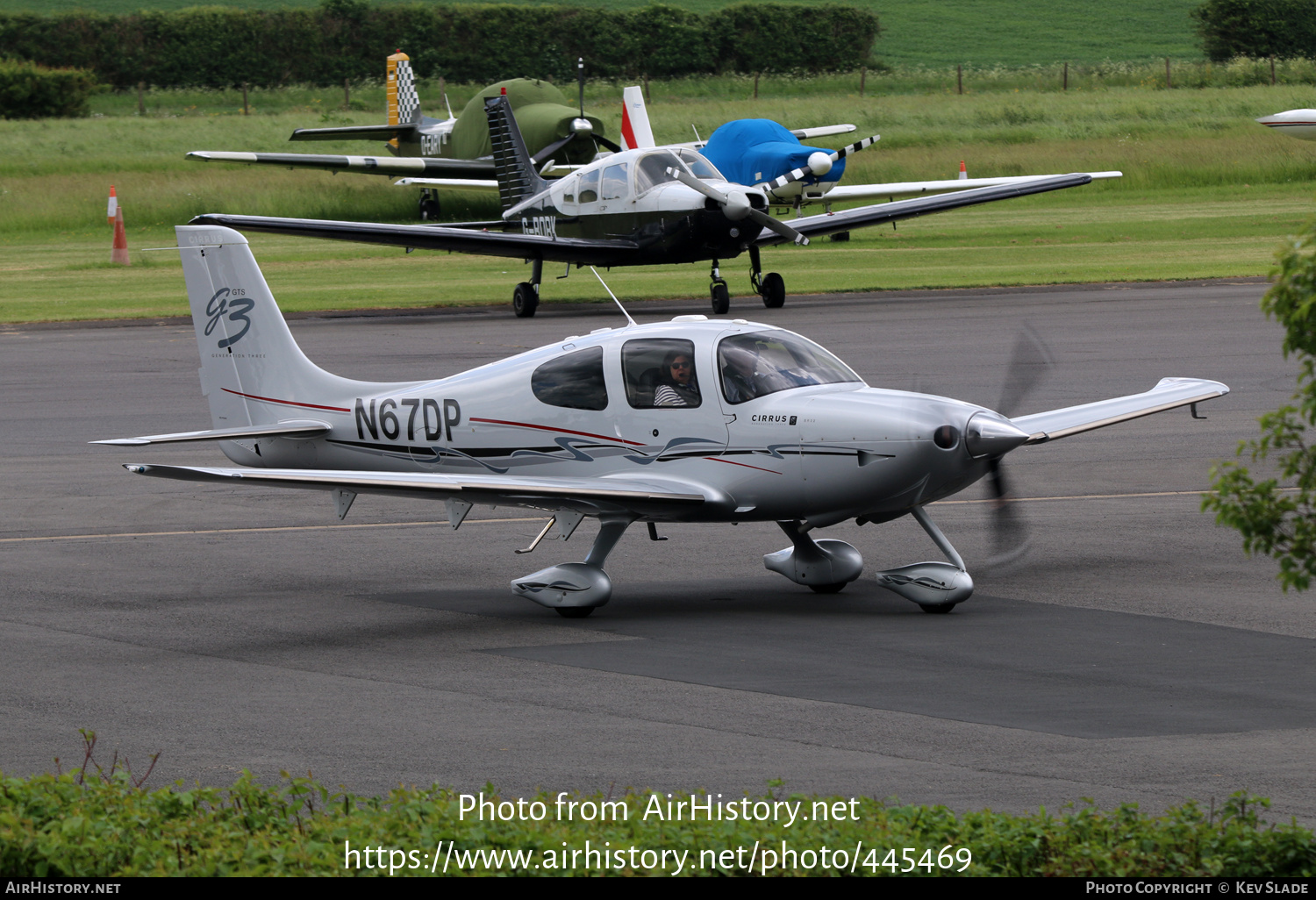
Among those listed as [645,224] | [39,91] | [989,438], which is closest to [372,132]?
[645,224]

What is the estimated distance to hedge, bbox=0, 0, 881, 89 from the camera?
4053 inches

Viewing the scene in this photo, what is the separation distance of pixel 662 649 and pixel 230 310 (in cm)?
577

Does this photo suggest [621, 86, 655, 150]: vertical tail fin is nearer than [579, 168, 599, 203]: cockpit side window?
No

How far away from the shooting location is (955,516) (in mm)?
15023

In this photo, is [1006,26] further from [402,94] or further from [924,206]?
[924,206]

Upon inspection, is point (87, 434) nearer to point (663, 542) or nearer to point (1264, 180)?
point (663, 542)

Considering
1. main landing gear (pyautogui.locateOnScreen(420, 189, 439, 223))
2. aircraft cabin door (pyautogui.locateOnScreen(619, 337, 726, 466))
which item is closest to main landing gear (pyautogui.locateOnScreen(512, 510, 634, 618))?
aircraft cabin door (pyautogui.locateOnScreen(619, 337, 726, 466))

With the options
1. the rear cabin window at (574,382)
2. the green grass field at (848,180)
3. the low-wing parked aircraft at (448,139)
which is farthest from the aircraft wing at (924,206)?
the rear cabin window at (574,382)

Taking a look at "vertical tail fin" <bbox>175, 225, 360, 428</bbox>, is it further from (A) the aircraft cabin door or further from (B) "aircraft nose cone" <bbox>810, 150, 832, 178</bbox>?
(B) "aircraft nose cone" <bbox>810, 150, 832, 178</bbox>

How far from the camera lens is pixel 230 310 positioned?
13.9 meters

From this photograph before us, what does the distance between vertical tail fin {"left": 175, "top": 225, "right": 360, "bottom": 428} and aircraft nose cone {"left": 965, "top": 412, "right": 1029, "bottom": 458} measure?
233 inches

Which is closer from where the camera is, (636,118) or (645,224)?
(645,224)

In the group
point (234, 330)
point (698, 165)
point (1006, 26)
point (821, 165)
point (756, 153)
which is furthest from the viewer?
point (1006, 26)

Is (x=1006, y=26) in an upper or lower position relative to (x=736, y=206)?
upper
